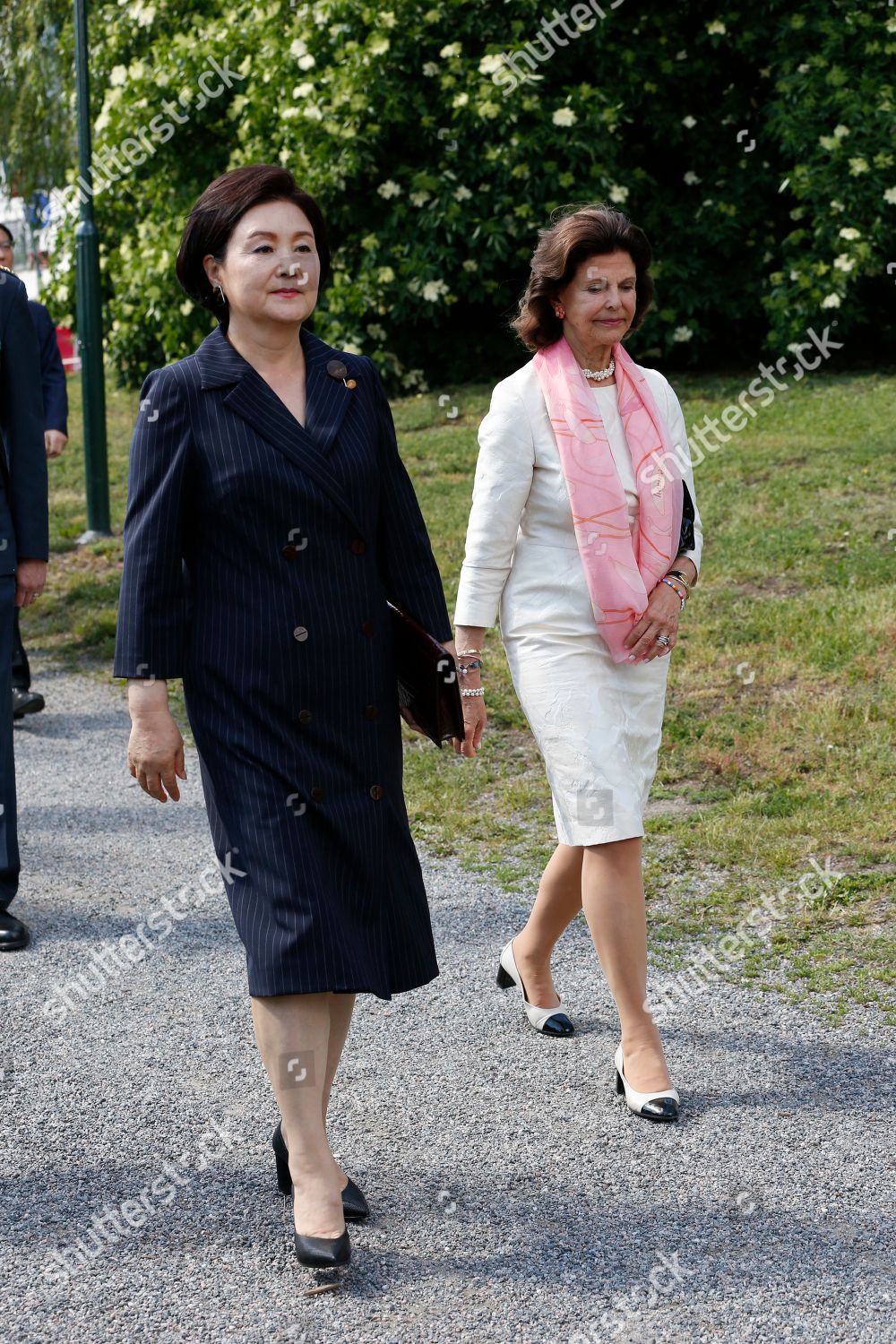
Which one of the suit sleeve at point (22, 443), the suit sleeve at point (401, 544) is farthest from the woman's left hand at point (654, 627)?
the suit sleeve at point (22, 443)

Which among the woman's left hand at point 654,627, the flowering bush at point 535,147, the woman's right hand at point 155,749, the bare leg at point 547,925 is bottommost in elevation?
the bare leg at point 547,925

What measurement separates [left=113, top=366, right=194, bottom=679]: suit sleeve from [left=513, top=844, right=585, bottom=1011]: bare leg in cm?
136

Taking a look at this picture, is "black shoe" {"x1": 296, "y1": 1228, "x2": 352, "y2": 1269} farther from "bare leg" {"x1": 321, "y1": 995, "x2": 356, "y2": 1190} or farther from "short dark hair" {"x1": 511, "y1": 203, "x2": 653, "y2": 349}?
"short dark hair" {"x1": 511, "y1": 203, "x2": 653, "y2": 349}

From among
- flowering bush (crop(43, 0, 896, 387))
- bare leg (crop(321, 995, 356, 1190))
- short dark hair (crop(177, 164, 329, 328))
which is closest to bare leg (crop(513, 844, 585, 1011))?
bare leg (crop(321, 995, 356, 1190))

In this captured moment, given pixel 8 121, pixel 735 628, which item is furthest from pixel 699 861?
pixel 8 121

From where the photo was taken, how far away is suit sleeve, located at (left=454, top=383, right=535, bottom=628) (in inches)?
154

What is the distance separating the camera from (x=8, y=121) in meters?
22.4

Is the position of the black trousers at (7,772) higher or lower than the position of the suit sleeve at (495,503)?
lower

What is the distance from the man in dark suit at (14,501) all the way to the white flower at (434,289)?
8238 mm

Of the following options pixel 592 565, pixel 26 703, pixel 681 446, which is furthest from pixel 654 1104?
pixel 26 703

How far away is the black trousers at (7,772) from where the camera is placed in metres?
4.88

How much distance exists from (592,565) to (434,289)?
31.3 ft

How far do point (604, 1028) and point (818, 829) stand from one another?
158 cm

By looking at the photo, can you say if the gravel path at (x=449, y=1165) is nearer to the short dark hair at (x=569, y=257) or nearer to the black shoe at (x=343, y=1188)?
the black shoe at (x=343, y=1188)
